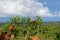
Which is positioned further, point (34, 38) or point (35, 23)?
point (35, 23)

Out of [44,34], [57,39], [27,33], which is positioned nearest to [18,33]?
[27,33]

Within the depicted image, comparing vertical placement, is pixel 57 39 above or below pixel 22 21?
below

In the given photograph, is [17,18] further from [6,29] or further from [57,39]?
[57,39]

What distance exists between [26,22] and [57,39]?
2.03 ft

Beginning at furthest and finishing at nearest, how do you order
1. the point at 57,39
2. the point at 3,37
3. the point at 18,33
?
the point at 57,39 → the point at 18,33 → the point at 3,37

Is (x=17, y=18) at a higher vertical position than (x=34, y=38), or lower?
higher

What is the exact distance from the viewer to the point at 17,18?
214cm

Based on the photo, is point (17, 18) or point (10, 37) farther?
point (17, 18)

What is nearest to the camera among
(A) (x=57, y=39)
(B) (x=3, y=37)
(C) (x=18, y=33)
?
(B) (x=3, y=37)

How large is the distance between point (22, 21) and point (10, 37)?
0.74 ft

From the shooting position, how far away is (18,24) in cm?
213

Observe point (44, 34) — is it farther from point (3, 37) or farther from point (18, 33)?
point (3, 37)

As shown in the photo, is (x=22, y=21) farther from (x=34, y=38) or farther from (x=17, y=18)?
(x=34, y=38)

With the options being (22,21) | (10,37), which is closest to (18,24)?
(22,21)
